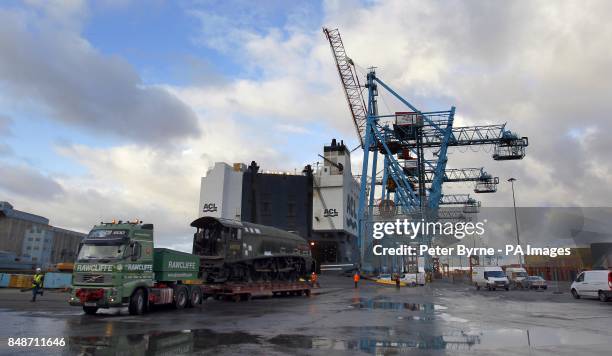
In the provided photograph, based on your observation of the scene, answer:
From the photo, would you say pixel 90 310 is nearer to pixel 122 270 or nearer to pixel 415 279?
pixel 122 270

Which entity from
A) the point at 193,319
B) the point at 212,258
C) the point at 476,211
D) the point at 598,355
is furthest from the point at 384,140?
the point at 598,355

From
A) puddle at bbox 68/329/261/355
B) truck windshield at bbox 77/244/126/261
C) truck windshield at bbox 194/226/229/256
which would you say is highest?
truck windshield at bbox 194/226/229/256

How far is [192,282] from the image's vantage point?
19375 millimetres

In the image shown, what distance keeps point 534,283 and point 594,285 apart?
1739 centimetres

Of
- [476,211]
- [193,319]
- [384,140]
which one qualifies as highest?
[384,140]

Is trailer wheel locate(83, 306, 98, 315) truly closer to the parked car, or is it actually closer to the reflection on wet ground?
the reflection on wet ground

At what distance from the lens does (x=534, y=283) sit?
40.7 m

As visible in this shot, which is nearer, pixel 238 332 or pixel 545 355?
pixel 545 355

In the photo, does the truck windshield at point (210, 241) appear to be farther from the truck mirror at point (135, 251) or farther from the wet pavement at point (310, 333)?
the truck mirror at point (135, 251)

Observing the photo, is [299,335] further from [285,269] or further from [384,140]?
[384,140]

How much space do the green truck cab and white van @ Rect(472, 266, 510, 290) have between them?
30.6 meters

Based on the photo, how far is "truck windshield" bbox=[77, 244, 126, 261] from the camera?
15295 mm

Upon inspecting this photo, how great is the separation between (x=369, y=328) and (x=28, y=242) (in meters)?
64.6

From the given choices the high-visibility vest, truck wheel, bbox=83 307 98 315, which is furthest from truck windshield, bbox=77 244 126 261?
the high-visibility vest
